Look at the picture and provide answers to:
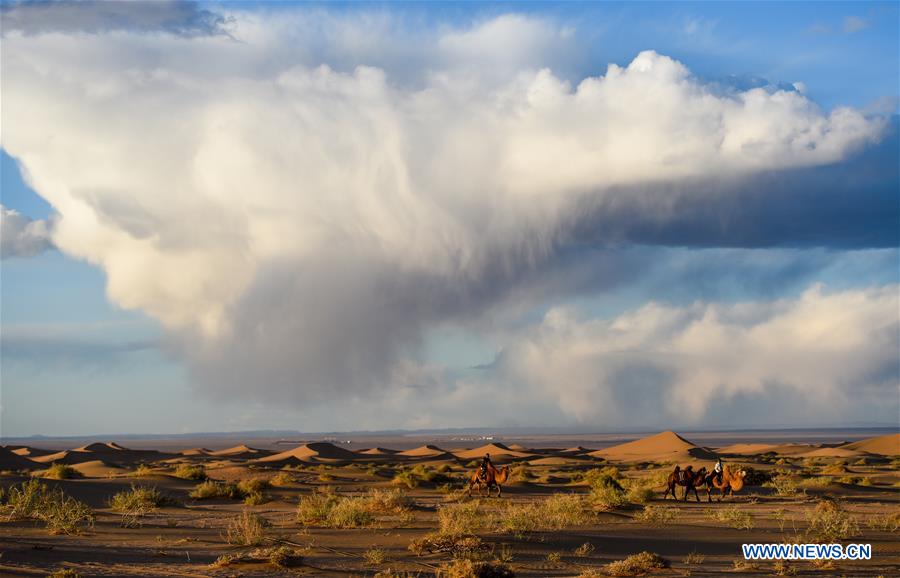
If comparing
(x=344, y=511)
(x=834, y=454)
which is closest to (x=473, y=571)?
(x=344, y=511)

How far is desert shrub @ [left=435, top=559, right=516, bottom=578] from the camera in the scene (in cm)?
1744

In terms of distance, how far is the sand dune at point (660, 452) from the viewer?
83438 millimetres

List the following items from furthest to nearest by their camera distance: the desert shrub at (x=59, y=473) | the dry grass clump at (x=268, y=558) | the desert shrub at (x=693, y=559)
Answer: the desert shrub at (x=59, y=473), the desert shrub at (x=693, y=559), the dry grass clump at (x=268, y=558)

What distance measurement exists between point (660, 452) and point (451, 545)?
75493mm

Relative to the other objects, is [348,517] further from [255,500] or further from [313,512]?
[255,500]

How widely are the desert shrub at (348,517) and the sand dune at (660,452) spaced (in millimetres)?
56173

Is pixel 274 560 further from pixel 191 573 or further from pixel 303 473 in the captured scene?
pixel 303 473

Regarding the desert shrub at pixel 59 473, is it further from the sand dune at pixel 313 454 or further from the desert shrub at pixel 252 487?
the sand dune at pixel 313 454

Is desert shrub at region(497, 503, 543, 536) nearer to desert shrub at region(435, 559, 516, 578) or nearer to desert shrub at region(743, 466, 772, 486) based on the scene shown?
desert shrub at region(435, 559, 516, 578)

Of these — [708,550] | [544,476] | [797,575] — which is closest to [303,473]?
[544,476]

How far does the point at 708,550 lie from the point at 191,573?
11941mm

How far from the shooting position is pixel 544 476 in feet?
193

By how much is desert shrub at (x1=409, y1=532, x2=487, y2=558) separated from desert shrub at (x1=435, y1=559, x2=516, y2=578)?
7.85 ft

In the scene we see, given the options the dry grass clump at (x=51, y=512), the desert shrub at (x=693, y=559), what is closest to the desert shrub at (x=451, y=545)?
the desert shrub at (x=693, y=559)
